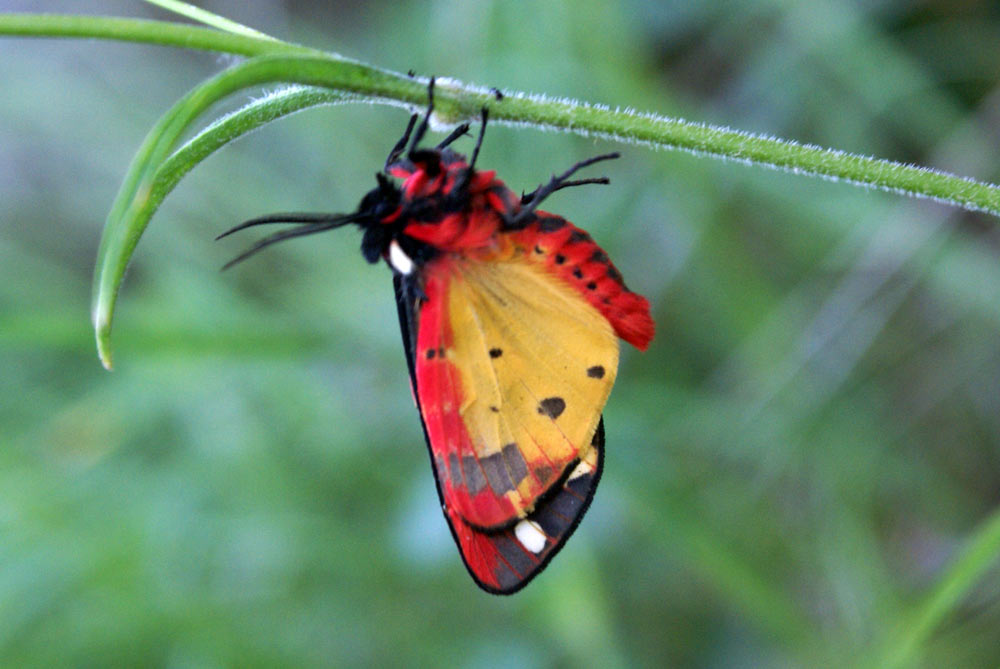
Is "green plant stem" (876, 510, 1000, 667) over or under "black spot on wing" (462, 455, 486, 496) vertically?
under

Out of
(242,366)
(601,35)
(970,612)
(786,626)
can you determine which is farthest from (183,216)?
(970,612)

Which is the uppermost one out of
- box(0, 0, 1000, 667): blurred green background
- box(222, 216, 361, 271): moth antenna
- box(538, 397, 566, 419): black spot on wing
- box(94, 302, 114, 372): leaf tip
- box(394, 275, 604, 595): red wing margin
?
box(94, 302, 114, 372): leaf tip

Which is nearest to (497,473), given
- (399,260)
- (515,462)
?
(515,462)

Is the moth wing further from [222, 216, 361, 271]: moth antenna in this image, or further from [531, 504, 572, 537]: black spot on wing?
[222, 216, 361, 271]: moth antenna

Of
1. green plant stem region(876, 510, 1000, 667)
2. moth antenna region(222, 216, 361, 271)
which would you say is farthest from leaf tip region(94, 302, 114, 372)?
green plant stem region(876, 510, 1000, 667)

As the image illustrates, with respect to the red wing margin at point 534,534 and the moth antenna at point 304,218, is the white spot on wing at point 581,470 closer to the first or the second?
the red wing margin at point 534,534

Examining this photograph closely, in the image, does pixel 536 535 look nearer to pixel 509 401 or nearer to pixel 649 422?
pixel 509 401
